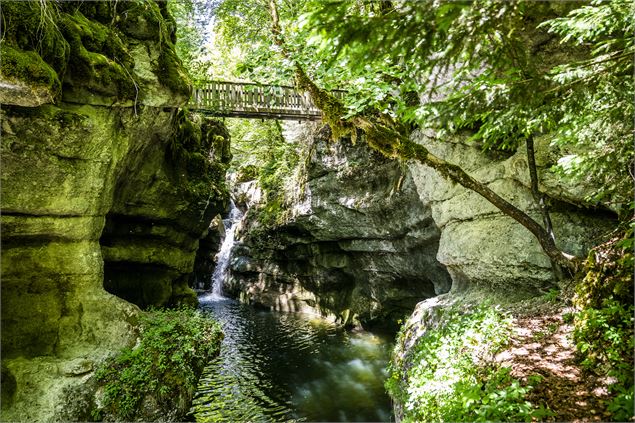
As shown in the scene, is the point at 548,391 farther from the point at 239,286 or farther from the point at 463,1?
the point at 239,286

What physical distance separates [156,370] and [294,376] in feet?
17.1

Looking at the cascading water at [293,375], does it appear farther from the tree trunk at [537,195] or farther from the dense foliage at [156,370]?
the tree trunk at [537,195]

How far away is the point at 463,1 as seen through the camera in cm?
352

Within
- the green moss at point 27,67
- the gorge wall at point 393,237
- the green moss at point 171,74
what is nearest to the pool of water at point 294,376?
the gorge wall at point 393,237

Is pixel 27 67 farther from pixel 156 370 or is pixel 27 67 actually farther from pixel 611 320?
pixel 611 320

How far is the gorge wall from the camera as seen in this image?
28.9 ft

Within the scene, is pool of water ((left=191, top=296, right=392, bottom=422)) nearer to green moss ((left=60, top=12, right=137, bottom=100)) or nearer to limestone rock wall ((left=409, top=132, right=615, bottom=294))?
limestone rock wall ((left=409, top=132, right=615, bottom=294))

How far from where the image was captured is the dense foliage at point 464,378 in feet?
16.7

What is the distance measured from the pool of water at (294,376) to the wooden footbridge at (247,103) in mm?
9662

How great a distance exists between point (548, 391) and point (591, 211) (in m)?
4.62

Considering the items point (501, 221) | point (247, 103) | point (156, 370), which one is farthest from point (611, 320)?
point (247, 103)

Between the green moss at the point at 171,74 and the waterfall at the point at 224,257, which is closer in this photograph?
the green moss at the point at 171,74

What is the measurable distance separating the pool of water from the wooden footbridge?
9662mm

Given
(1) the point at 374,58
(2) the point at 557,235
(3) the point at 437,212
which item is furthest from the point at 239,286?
(1) the point at 374,58
